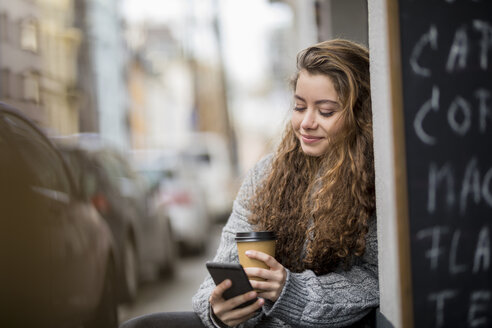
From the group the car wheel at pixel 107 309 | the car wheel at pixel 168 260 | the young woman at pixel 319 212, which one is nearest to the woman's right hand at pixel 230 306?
the young woman at pixel 319 212

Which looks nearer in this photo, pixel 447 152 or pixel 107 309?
pixel 447 152

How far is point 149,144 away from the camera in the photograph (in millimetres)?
46125

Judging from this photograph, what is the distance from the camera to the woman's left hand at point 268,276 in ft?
7.30

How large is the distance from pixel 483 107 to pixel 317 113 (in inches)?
27.9

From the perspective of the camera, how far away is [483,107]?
2068 mm

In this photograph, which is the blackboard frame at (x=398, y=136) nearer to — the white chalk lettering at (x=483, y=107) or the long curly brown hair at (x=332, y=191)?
the white chalk lettering at (x=483, y=107)

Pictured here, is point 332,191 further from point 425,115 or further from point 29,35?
point 29,35

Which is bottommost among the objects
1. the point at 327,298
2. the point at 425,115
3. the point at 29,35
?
the point at 327,298

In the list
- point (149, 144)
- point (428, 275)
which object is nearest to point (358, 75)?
point (428, 275)

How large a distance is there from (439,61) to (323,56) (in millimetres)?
661

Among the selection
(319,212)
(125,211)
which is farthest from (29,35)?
(319,212)

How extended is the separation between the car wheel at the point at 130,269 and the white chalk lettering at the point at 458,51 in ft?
14.7

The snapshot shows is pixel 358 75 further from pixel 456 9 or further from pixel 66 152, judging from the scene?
pixel 66 152

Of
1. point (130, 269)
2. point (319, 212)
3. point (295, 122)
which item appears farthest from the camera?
point (130, 269)
